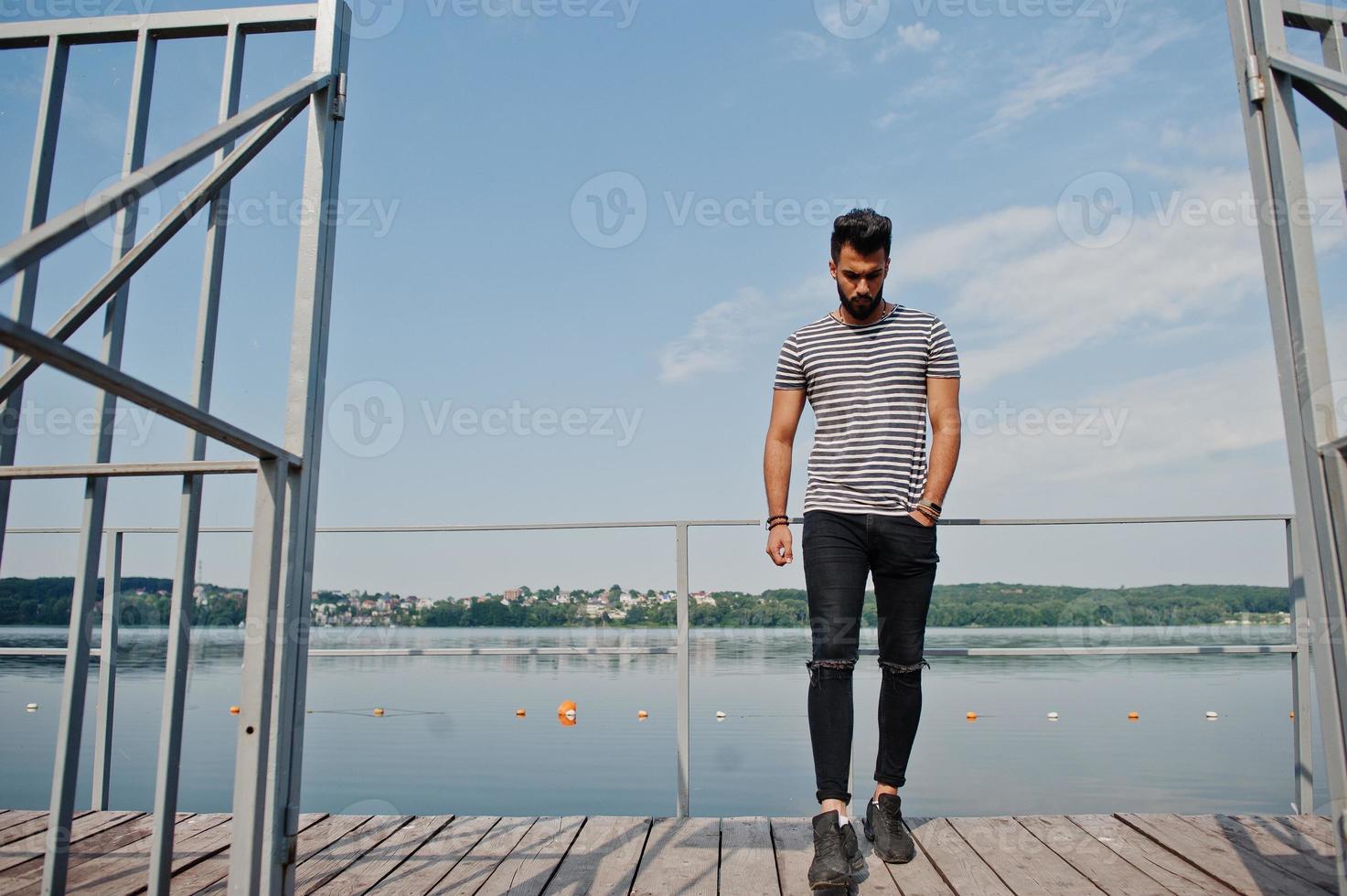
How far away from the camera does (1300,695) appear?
2471mm

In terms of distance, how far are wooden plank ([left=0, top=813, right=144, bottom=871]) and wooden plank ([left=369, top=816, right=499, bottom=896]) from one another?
2.00 feet

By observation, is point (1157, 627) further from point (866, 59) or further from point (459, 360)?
point (459, 360)

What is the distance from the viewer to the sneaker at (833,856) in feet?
5.41

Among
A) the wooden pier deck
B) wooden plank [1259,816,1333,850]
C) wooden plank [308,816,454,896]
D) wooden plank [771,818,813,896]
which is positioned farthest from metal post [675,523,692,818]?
wooden plank [1259,816,1333,850]

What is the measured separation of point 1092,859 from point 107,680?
2.34 meters

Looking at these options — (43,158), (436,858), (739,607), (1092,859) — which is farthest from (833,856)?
(739,607)

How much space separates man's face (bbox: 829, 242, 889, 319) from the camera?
198 cm

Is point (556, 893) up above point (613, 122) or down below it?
below

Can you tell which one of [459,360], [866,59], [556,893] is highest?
[866,59]

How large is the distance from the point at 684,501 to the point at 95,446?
433 inches

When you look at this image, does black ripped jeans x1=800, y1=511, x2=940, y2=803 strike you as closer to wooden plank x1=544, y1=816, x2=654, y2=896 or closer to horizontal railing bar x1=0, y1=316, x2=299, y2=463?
wooden plank x1=544, y1=816, x2=654, y2=896

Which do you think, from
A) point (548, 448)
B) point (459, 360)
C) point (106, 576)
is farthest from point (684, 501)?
point (106, 576)

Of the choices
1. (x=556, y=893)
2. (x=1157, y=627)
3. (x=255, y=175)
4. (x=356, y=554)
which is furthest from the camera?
(x=1157, y=627)

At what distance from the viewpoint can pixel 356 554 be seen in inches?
126
